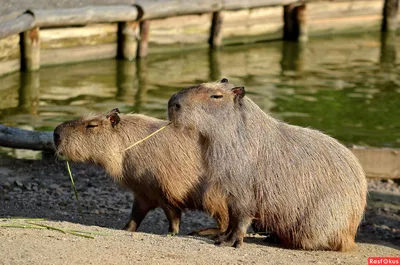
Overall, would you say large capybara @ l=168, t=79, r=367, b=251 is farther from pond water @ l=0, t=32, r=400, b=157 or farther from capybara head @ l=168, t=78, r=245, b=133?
pond water @ l=0, t=32, r=400, b=157

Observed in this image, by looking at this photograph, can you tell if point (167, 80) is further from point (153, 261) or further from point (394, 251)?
point (153, 261)

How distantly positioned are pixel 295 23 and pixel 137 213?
11.1m

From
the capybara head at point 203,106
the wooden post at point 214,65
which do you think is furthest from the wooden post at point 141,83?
the capybara head at point 203,106

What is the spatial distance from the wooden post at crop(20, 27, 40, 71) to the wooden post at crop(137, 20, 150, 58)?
81.5 inches

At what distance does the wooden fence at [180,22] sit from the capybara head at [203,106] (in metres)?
6.83

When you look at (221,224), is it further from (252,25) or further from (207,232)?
(252,25)

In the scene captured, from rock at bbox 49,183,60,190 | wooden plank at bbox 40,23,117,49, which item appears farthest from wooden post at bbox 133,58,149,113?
rock at bbox 49,183,60,190

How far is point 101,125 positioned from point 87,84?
6.39m

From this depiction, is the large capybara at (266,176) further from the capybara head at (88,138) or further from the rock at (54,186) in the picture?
the rock at (54,186)

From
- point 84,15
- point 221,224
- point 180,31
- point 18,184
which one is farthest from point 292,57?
point 221,224

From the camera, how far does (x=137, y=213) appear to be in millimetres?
6348

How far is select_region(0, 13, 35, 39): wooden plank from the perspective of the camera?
39.1 ft

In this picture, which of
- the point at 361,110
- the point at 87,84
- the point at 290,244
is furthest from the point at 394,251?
the point at 87,84

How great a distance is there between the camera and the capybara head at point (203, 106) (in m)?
5.60
